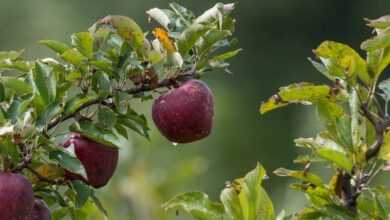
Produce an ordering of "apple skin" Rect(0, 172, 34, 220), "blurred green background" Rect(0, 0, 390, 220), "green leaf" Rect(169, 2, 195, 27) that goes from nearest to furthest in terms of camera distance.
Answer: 1. "apple skin" Rect(0, 172, 34, 220)
2. "green leaf" Rect(169, 2, 195, 27)
3. "blurred green background" Rect(0, 0, 390, 220)

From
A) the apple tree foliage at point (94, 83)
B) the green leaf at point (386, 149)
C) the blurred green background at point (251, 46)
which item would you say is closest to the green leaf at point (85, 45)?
the apple tree foliage at point (94, 83)

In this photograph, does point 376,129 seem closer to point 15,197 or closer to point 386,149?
point 386,149

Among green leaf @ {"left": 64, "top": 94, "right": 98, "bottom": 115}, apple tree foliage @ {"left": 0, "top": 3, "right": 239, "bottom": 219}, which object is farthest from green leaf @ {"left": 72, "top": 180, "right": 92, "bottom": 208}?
green leaf @ {"left": 64, "top": 94, "right": 98, "bottom": 115}

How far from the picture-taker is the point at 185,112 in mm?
2262

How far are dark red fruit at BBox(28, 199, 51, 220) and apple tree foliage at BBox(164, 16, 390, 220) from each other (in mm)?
180

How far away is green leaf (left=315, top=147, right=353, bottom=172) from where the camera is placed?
207 centimetres

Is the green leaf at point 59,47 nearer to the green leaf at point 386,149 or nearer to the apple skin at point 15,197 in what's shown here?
the apple skin at point 15,197

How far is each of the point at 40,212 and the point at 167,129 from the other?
0.26 meters

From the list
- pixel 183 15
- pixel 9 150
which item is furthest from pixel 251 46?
pixel 9 150

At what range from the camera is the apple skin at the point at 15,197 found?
205 centimetres

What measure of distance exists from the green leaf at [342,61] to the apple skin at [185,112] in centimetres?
20

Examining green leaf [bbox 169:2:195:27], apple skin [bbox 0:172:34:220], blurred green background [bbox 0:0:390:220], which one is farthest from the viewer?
blurred green background [bbox 0:0:390:220]

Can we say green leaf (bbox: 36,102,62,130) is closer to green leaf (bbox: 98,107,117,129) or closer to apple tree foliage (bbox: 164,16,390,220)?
green leaf (bbox: 98,107,117,129)

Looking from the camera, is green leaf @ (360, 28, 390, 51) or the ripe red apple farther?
the ripe red apple
